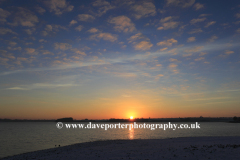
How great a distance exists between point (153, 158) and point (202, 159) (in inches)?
212

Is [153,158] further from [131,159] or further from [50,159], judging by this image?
[50,159]

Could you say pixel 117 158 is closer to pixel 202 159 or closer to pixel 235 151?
pixel 202 159

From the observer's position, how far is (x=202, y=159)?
20.5 m

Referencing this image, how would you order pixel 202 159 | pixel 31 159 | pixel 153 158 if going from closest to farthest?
1. pixel 202 159
2. pixel 153 158
3. pixel 31 159

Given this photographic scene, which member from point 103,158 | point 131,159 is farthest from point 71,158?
point 131,159

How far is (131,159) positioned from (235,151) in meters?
12.8

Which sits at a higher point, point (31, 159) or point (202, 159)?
point (202, 159)

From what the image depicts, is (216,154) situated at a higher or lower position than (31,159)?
higher

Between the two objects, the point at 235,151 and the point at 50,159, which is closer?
the point at 235,151

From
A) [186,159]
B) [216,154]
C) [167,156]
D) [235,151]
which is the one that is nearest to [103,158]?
[167,156]

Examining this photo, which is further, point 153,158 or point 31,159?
point 31,159

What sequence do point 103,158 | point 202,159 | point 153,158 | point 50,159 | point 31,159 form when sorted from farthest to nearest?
point 31,159
point 50,159
point 103,158
point 153,158
point 202,159

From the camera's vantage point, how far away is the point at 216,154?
73.0 feet

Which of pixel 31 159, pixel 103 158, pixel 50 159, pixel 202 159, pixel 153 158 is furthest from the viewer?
pixel 31 159
